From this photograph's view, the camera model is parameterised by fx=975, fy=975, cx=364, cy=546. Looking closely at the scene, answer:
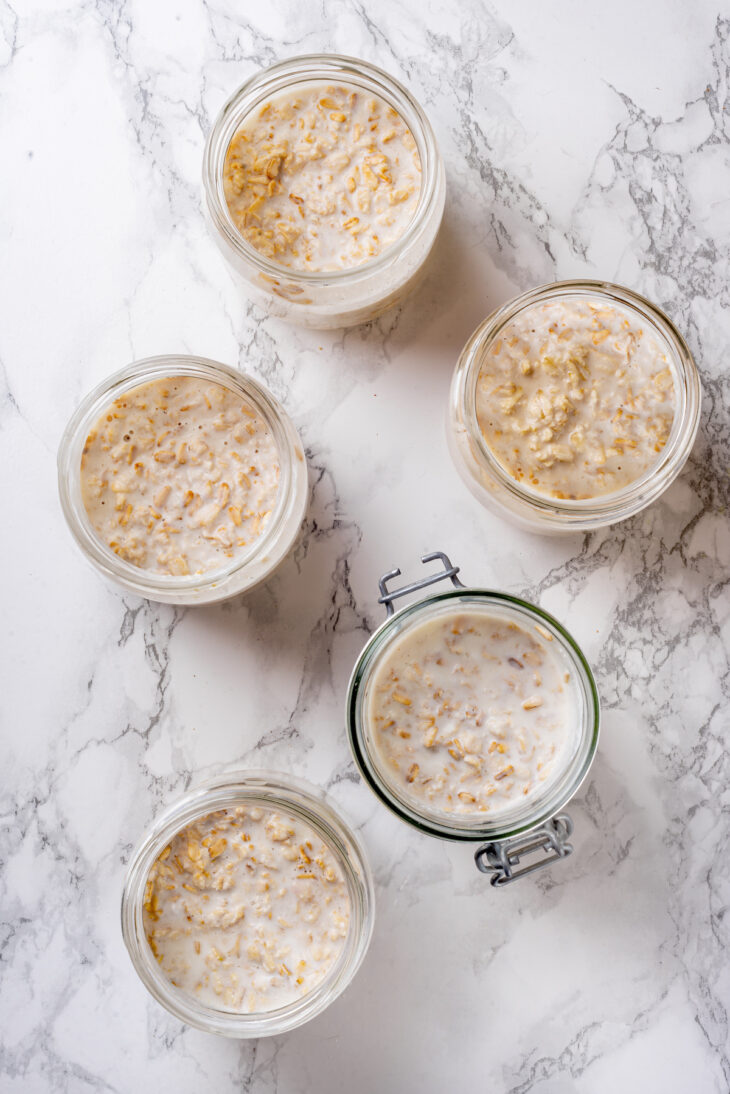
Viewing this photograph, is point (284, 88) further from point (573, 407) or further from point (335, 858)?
point (335, 858)

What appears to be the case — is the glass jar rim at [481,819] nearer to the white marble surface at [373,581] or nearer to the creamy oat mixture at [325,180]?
the white marble surface at [373,581]

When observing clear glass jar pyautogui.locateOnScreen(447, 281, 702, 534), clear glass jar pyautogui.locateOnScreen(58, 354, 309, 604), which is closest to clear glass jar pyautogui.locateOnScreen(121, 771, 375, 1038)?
clear glass jar pyautogui.locateOnScreen(58, 354, 309, 604)

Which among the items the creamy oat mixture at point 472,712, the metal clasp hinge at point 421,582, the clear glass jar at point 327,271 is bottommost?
the creamy oat mixture at point 472,712

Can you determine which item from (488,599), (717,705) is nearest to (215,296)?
(488,599)

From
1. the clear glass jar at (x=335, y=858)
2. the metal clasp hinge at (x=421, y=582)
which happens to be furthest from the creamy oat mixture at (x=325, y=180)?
the clear glass jar at (x=335, y=858)

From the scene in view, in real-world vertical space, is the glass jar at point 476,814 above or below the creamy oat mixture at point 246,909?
above

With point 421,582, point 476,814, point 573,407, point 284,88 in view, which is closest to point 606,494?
point 573,407
